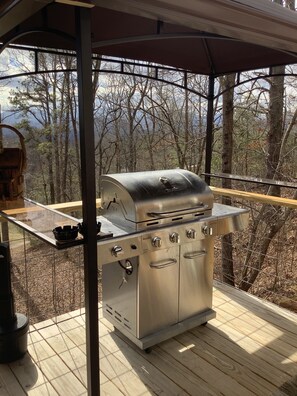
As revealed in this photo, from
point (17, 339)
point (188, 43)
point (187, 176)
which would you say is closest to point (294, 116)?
point (188, 43)

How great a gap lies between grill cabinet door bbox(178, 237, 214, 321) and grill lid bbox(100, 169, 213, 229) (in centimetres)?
26

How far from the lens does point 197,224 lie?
232 centimetres

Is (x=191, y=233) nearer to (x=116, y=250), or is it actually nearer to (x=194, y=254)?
(x=194, y=254)

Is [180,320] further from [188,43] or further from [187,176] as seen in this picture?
[188,43]

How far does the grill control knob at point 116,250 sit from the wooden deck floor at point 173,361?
809mm

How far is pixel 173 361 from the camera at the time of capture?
2.24m

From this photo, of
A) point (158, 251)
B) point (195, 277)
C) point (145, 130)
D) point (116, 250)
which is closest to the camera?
point (116, 250)

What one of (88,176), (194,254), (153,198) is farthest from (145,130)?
(88,176)

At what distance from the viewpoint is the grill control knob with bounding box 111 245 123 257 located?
1908mm

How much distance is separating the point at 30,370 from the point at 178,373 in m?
0.94

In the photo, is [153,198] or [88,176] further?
[153,198]

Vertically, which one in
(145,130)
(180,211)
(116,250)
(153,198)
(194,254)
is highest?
(145,130)

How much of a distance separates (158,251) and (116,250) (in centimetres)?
39

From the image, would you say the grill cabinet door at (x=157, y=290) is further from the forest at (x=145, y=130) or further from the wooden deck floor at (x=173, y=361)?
the forest at (x=145, y=130)
